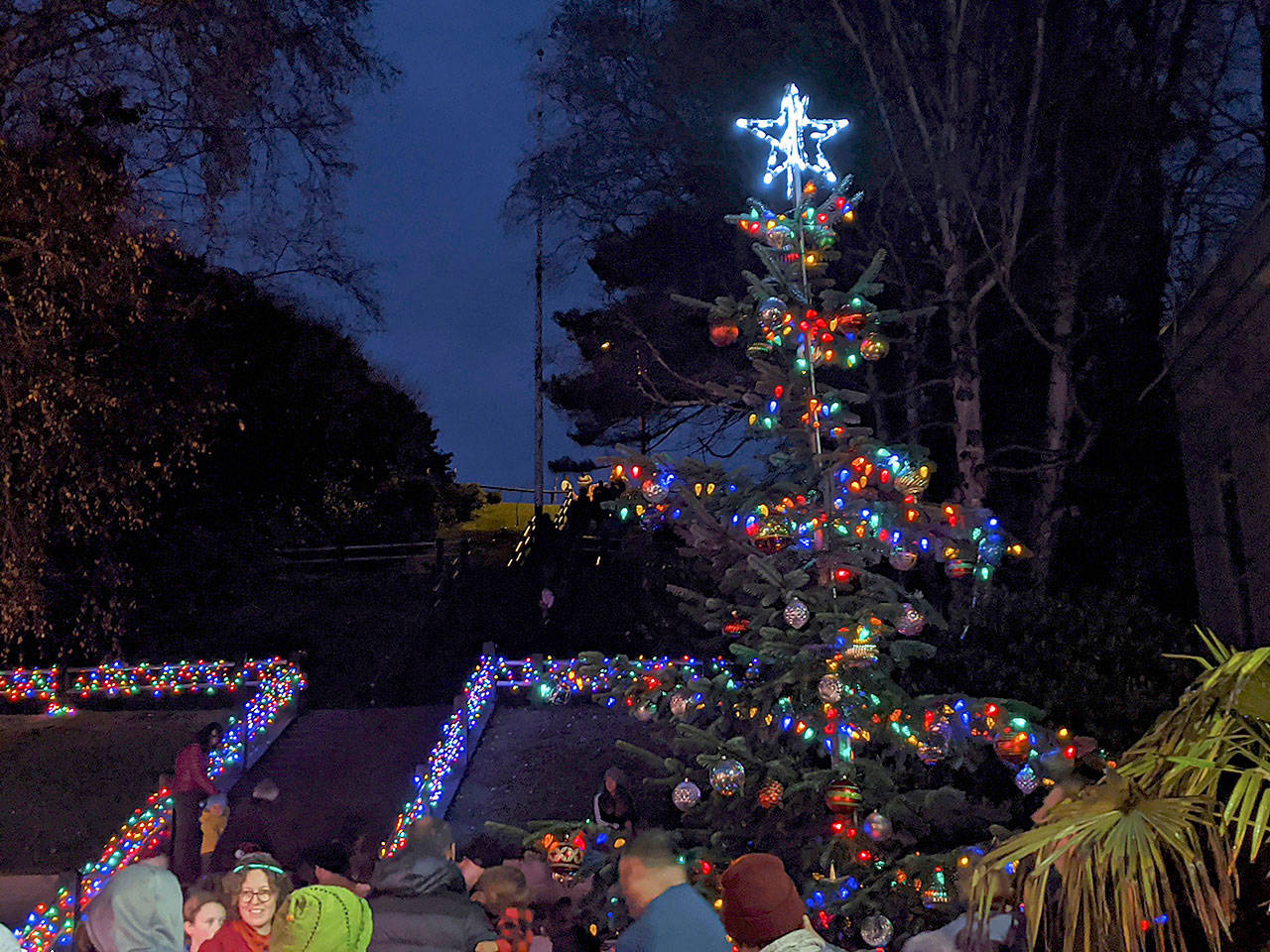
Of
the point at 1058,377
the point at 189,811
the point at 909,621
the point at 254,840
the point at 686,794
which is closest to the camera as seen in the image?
the point at 909,621

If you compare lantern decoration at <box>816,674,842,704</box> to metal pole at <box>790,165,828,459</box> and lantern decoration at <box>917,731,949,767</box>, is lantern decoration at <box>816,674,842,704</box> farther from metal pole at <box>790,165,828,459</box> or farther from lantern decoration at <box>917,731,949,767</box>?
metal pole at <box>790,165,828,459</box>

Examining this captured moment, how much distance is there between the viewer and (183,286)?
17.7 metres

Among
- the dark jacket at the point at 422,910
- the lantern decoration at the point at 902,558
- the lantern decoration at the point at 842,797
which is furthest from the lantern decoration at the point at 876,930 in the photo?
the dark jacket at the point at 422,910

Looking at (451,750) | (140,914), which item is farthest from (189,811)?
(140,914)

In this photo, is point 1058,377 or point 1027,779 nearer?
point 1027,779

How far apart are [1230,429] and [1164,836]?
913cm

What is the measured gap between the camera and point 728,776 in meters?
6.71

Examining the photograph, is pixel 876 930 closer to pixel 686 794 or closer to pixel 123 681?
pixel 686 794

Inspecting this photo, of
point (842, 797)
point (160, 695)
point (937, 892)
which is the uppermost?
point (160, 695)

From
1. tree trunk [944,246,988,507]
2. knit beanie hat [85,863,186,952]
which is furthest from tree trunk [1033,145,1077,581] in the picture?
knit beanie hat [85,863,186,952]

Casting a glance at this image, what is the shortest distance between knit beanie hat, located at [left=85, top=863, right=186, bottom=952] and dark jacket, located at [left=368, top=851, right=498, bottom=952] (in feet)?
2.64

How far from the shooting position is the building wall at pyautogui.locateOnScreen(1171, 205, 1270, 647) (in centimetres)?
970

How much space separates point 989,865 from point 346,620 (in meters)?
20.7

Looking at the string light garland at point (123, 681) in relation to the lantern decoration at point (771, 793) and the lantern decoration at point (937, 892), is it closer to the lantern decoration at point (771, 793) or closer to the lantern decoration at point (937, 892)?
the lantern decoration at point (771, 793)
